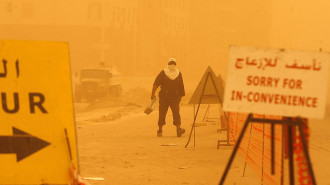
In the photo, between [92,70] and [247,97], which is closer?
[247,97]

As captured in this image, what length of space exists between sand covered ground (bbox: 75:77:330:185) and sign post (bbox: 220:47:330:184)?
3.96m

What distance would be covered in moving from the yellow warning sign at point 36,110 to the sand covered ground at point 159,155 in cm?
401

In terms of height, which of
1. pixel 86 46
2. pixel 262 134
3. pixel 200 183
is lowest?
pixel 86 46

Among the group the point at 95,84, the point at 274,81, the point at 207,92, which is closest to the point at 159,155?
the point at 207,92

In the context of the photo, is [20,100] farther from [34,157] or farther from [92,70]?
[92,70]

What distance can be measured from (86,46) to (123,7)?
7.24m

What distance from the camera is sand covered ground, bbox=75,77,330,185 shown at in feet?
32.9

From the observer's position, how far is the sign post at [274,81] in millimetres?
5715

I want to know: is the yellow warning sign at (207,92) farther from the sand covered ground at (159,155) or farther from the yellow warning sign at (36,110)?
the yellow warning sign at (36,110)

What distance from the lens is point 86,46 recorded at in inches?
2913

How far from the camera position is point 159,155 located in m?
12.6

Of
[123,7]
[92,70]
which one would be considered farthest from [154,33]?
[92,70]

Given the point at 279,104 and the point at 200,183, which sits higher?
the point at 279,104

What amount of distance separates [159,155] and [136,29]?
6730 cm
